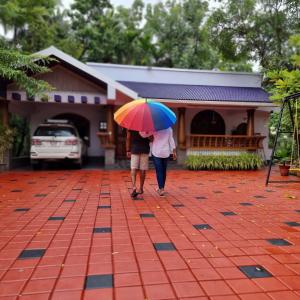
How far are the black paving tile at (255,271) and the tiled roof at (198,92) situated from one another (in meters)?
10.7

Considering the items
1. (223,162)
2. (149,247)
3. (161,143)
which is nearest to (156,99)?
(223,162)

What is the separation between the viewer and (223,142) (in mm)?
14250

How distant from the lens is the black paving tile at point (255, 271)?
293cm

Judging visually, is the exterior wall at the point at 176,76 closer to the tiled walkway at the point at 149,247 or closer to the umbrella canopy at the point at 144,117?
the umbrella canopy at the point at 144,117

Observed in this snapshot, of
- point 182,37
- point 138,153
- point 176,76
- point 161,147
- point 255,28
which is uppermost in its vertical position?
point 182,37

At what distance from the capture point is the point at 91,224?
4.62m

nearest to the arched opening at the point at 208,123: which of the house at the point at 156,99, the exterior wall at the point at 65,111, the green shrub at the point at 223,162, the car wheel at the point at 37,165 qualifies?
the house at the point at 156,99

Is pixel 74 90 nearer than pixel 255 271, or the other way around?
pixel 255 271

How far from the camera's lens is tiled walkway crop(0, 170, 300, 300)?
2.68m

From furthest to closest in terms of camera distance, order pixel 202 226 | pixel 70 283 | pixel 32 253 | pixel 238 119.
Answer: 1. pixel 238 119
2. pixel 202 226
3. pixel 32 253
4. pixel 70 283

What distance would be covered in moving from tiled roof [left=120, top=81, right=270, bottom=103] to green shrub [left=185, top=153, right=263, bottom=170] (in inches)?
95.4

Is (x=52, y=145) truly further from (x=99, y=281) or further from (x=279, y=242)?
(x=99, y=281)

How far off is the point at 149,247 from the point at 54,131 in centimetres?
883

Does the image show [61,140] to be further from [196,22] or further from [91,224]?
[196,22]
